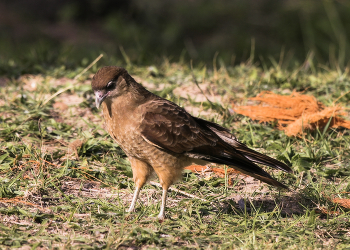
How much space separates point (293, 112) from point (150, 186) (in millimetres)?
2002

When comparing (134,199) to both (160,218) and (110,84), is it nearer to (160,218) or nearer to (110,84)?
(160,218)

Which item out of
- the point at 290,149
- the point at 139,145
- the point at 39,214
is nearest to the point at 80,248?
the point at 39,214

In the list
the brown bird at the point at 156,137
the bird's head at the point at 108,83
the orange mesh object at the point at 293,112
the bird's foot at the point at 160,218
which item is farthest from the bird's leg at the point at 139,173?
the orange mesh object at the point at 293,112

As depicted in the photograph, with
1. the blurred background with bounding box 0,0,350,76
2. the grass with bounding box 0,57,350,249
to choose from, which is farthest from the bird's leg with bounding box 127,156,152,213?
the blurred background with bounding box 0,0,350,76

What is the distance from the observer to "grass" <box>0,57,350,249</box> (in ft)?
10.9

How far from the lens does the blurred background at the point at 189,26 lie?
35.4 ft

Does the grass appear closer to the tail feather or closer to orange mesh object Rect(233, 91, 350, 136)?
orange mesh object Rect(233, 91, 350, 136)

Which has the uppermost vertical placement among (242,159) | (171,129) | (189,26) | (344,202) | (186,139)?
(189,26)

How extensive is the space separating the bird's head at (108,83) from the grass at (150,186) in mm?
888

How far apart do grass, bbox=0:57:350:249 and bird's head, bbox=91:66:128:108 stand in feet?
2.91

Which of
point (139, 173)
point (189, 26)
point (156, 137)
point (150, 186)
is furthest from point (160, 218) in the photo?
point (189, 26)

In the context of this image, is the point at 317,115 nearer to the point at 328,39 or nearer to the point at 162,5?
the point at 328,39

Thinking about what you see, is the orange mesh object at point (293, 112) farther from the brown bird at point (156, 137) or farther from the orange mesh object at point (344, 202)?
the brown bird at point (156, 137)

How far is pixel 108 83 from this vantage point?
12.1ft
